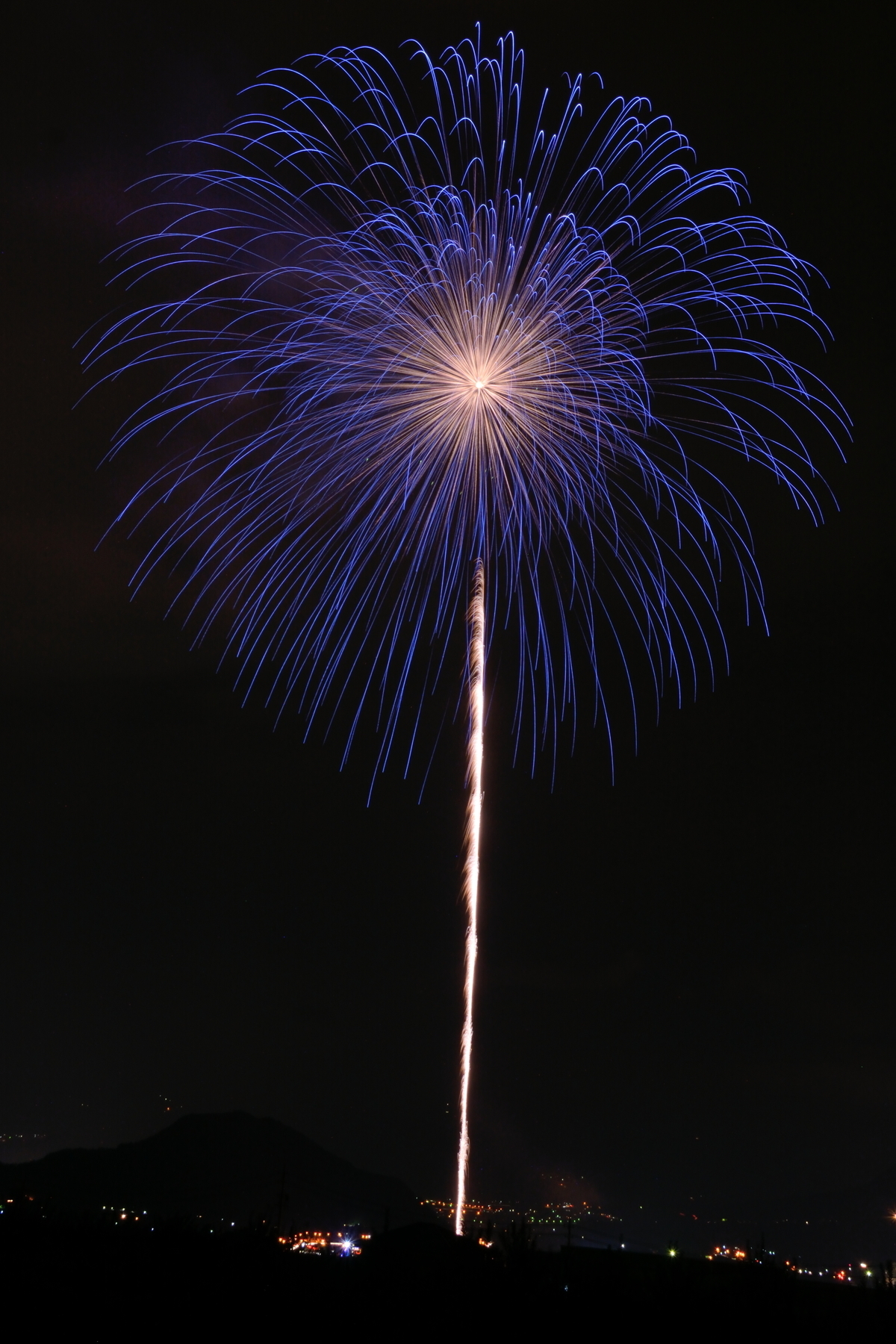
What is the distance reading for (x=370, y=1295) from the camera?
23.0 m

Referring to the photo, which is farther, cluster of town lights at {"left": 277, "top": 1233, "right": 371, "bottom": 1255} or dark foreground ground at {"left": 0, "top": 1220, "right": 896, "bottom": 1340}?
cluster of town lights at {"left": 277, "top": 1233, "right": 371, "bottom": 1255}

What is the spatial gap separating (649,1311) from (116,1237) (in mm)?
14431

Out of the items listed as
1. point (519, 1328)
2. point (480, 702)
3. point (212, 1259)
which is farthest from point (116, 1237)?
point (480, 702)

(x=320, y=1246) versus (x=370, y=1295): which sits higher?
(x=320, y=1246)

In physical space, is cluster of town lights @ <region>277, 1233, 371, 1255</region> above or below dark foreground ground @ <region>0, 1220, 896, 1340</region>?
above

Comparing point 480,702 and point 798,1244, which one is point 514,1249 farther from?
point 798,1244

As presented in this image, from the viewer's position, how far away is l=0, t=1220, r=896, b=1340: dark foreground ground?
2136 cm

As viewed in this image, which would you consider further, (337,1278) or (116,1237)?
(116,1237)

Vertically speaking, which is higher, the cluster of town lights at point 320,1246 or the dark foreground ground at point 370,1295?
the cluster of town lights at point 320,1246

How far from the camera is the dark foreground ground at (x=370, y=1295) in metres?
21.4

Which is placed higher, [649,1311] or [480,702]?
[480,702]

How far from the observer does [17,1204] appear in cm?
3519

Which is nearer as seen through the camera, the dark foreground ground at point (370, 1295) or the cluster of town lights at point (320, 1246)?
the dark foreground ground at point (370, 1295)

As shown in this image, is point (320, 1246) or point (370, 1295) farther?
point (320, 1246)
